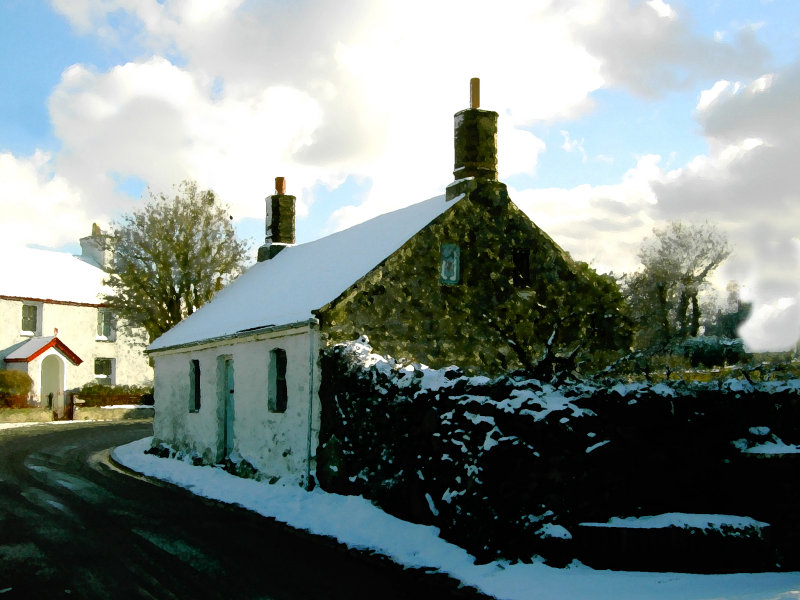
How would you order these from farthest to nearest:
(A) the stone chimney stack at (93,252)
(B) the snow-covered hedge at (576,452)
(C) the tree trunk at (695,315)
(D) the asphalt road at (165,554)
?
1. (C) the tree trunk at (695,315)
2. (A) the stone chimney stack at (93,252)
3. (B) the snow-covered hedge at (576,452)
4. (D) the asphalt road at (165,554)

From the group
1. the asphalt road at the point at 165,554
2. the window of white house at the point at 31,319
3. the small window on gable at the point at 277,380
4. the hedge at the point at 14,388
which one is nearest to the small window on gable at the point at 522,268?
the small window on gable at the point at 277,380

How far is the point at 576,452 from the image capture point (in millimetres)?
9898

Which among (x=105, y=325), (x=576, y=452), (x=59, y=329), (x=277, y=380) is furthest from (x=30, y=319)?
(x=576, y=452)

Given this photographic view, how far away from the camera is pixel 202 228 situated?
4062 centimetres

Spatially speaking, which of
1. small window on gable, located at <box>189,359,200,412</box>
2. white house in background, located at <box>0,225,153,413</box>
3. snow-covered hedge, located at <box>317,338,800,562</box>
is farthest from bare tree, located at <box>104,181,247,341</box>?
snow-covered hedge, located at <box>317,338,800,562</box>

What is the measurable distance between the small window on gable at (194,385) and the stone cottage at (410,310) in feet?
Result: 3.69

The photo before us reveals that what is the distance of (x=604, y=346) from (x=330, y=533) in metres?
10.1

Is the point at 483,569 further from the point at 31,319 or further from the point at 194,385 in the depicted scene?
the point at 31,319

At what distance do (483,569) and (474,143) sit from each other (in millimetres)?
11411

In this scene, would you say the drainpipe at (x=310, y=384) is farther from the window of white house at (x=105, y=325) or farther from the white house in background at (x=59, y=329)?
the window of white house at (x=105, y=325)

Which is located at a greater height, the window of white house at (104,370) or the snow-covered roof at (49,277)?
the snow-covered roof at (49,277)

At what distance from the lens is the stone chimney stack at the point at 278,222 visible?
92.6 ft

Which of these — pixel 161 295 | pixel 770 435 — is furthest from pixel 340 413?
pixel 161 295

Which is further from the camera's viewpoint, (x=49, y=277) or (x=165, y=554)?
(x=49, y=277)
